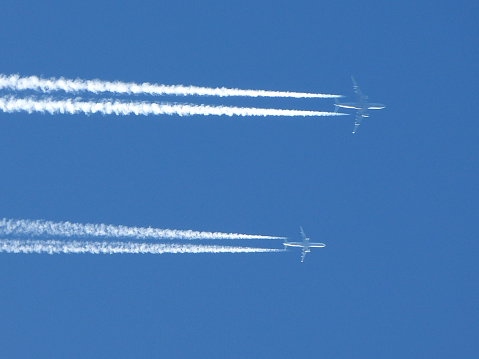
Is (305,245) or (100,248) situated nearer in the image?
(100,248)

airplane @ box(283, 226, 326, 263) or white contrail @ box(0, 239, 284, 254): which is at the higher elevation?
airplane @ box(283, 226, 326, 263)

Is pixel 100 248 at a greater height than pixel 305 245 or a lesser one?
lesser

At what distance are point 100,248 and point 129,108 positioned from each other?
37.6 feet

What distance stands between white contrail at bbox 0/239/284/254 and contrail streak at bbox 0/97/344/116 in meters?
9.96

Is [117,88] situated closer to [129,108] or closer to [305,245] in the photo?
[129,108]

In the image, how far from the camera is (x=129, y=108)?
67938 millimetres

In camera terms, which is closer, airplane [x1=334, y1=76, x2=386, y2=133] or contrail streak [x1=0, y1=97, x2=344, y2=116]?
contrail streak [x1=0, y1=97, x2=344, y2=116]

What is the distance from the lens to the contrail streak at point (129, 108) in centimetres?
6328

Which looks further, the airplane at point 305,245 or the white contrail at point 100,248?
the airplane at point 305,245

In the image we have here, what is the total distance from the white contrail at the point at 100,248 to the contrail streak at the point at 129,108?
9.96m

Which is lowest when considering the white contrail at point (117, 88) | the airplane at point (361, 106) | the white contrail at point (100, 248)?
the white contrail at point (100, 248)

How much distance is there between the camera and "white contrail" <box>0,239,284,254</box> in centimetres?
6128

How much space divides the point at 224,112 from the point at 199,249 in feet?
39.4

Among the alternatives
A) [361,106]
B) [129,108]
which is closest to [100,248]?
[129,108]
